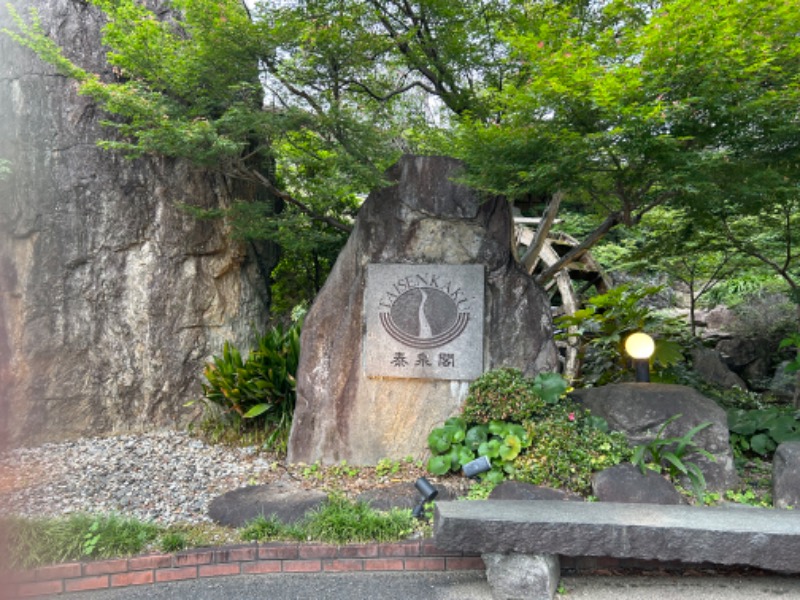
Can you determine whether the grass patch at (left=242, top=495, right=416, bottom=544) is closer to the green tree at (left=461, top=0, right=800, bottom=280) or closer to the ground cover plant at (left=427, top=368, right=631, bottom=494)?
the ground cover plant at (left=427, top=368, right=631, bottom=494)

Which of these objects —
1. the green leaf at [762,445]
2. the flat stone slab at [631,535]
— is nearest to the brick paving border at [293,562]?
the flat stone slab at [631,535]

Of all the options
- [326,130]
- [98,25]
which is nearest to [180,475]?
[326,130]

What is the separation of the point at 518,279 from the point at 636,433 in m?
1.75

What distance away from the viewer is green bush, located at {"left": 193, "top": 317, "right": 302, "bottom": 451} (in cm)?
580

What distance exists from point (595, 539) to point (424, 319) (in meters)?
2.67

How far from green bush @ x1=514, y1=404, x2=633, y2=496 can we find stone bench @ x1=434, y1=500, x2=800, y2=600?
100 centimetres

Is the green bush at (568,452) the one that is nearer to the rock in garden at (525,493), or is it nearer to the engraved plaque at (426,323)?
the rock in garden at (525,493)

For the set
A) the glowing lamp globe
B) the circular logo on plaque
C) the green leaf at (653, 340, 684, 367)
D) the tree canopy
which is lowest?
the green leaf at (653, 340, 684, 367)

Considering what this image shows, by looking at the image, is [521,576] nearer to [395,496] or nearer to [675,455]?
[395,496]

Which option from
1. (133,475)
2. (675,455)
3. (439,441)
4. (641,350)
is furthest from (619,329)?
(133,475)

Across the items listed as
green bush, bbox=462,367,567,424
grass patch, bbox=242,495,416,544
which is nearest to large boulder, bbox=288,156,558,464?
green bush, bbox=462,367,567,424

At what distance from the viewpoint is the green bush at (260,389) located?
5.80 meters

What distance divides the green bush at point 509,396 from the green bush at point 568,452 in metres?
0.15

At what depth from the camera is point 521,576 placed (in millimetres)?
3184
